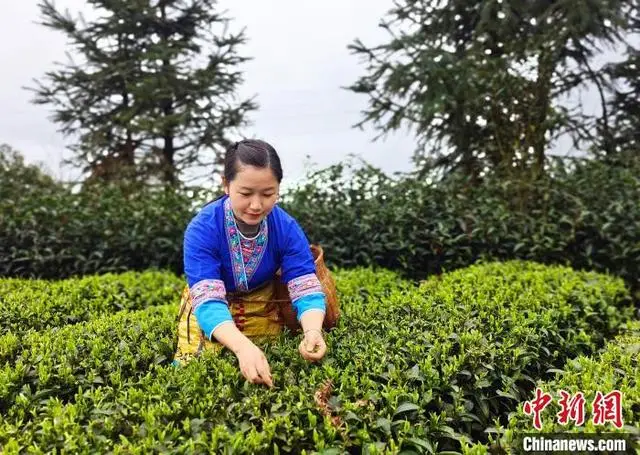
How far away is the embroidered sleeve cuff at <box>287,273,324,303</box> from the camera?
2391 millimetres

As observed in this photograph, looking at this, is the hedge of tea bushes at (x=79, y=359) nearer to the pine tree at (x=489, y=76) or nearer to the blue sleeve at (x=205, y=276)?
the blue sleeve at (x=205, y=276)

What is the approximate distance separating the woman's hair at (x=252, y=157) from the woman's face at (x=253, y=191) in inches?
0.8

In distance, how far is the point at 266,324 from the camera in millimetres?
2598

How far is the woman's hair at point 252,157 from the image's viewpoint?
6.94ft

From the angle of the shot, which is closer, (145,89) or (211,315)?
(211,315)

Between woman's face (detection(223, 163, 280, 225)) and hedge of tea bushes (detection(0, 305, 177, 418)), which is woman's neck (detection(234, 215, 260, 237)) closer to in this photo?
woman's face (detection(223, 163, 280, 225))

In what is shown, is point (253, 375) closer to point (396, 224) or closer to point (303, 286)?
point (303, 286)

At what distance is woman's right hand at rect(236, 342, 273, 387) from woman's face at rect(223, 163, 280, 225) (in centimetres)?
53

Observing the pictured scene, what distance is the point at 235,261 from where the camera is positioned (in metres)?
2.41

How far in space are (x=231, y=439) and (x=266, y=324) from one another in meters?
1.04

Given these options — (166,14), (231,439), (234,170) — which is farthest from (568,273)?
(166,14)

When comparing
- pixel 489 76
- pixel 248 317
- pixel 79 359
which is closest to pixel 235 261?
pixel 248 317

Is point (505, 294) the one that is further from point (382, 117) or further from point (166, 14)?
point (166, 14)

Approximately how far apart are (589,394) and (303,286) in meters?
1.15
